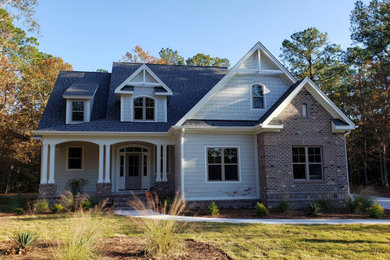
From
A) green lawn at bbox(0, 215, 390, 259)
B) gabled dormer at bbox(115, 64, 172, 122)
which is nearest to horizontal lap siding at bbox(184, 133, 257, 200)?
gabled dormer at bbox(115, 64, 172, 122)

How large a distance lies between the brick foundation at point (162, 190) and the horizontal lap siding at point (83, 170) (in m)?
3.72

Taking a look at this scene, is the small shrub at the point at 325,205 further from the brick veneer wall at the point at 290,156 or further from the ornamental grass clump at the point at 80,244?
the ornamental grass clump at the point at 80,244

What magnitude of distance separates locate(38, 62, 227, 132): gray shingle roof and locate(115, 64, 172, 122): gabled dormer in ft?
1.60

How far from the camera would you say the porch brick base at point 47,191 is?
45.4 ft

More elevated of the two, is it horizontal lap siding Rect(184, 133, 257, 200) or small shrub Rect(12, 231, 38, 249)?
horizontal lap siding Rect(184, 133, 257, 200)

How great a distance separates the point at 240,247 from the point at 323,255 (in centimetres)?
161

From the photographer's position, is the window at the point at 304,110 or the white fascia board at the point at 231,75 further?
the white fascia board at the point at 231,75

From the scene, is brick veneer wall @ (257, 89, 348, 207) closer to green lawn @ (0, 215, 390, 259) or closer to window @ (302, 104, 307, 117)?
window @ (302, 104, 307, 117)

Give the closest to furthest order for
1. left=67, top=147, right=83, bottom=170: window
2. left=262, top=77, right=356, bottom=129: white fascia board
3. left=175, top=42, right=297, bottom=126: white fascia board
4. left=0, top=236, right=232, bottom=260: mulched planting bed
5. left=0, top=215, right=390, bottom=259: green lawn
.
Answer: left=0, top=236, right=232, bottom=260: mulched planting bed, left=0, top=215, right=390, bottom=259: green lawn, left=262, top=77, right=356, bottom=129: white fascia board, left=175, top=42, right=297, bottom=126: white fascia board, left=67, top=147, right=83, bottom=170: window

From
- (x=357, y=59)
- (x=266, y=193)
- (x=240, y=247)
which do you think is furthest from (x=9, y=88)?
(x=357, y=59)

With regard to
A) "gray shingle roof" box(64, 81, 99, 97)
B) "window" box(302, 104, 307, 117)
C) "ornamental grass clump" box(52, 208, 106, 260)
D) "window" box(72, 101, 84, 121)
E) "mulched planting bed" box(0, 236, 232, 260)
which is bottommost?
"mulched planting bed" box(0, 236, 232, 260)

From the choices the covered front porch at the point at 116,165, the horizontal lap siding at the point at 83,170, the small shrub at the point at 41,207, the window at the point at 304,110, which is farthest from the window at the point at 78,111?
the window at the point at 304,110

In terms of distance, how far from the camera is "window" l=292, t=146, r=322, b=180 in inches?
508

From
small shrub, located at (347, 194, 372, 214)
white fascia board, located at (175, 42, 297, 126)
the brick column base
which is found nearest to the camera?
small shrub, located at (347, 194, 372, 214)
